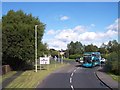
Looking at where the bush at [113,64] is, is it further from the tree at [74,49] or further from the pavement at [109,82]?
the tree at [74,49]

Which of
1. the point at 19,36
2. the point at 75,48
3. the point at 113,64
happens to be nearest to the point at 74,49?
the point at 75,48

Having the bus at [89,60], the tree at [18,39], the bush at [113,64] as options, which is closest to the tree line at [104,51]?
the bush at [113,64]

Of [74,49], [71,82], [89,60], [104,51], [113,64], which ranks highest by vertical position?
[74,49]

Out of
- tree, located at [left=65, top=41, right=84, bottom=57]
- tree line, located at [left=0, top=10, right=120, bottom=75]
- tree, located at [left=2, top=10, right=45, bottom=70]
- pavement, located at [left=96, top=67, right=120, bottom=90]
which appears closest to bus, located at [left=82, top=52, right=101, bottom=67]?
tree line, located at [left=0, top=10, right=120, bottom=75]

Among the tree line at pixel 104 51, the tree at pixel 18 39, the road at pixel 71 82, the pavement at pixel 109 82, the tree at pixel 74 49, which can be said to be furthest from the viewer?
the tree at pixel 74 49

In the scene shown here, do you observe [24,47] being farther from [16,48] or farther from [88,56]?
[88,56]

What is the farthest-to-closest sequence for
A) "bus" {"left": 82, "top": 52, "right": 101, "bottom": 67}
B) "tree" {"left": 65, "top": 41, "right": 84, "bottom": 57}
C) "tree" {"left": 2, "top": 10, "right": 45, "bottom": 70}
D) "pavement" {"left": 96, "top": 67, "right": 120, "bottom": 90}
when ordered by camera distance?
"tree" {"left": 65, "top": 41, "right": 84, "bottom": 57}
"bus" {"left": 82, "top": 52, "right": 101, "bottom": 67}
"tree" {"left": 2, "top": 10, "right": 45, "bottom": 70}
"pavement" {"left": 96, "top": 67, "right": 120, "bottom": 90}

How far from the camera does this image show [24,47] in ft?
169

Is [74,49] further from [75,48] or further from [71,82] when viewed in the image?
[71,82]

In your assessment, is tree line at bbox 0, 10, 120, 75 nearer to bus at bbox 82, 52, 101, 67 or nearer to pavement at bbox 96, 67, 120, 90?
bus at bbox 82, 52, 101, 67

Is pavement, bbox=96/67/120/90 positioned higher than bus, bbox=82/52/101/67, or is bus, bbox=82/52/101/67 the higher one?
bus, bbox=82/52/101/67

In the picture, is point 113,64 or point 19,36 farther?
point 19,36

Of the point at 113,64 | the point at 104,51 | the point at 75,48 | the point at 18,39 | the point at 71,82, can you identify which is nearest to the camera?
the point at 71,82

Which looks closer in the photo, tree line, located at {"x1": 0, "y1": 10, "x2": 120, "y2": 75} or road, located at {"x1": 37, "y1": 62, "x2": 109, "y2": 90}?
road, located at {"x1": 37, "y1": 62, "x2": 109, "y2": 90}
